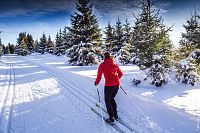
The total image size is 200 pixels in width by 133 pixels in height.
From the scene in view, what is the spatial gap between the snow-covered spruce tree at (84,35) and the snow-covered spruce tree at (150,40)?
13.2 metres

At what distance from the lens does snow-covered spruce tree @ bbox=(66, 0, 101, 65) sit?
91.4ft

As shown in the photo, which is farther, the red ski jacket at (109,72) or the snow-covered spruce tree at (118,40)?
the snow-covered spruce tree at (118,40)

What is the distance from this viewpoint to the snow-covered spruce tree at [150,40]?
13.7 meters

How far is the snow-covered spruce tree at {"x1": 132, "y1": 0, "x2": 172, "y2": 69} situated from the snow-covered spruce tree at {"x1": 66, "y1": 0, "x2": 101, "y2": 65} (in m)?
13.2

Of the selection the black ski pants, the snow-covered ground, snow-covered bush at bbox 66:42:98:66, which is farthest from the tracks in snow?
snow-covered bush at bbox 66:42:98:66

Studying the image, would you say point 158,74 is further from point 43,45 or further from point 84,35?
point 43,45

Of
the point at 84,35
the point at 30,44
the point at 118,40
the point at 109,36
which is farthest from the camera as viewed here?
the point at 30,44

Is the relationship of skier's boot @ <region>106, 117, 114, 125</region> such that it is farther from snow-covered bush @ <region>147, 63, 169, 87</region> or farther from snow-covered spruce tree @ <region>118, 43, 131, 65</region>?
snow-covered spruce tree @ <region>118, 43, 131, 65</region>

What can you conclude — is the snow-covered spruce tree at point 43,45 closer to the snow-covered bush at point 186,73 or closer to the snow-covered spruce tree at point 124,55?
the snow-covered spruce tree at point 124,55

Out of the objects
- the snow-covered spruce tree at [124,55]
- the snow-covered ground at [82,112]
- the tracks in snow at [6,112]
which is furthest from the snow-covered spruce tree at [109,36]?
the tracks in snow at [6,112]

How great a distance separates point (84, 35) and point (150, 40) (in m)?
15.3

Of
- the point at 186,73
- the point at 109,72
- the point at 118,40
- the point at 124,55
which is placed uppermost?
the point at 118,40

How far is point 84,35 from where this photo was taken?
28.1 m

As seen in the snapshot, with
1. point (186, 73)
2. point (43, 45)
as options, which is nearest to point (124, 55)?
point (186, 73)
